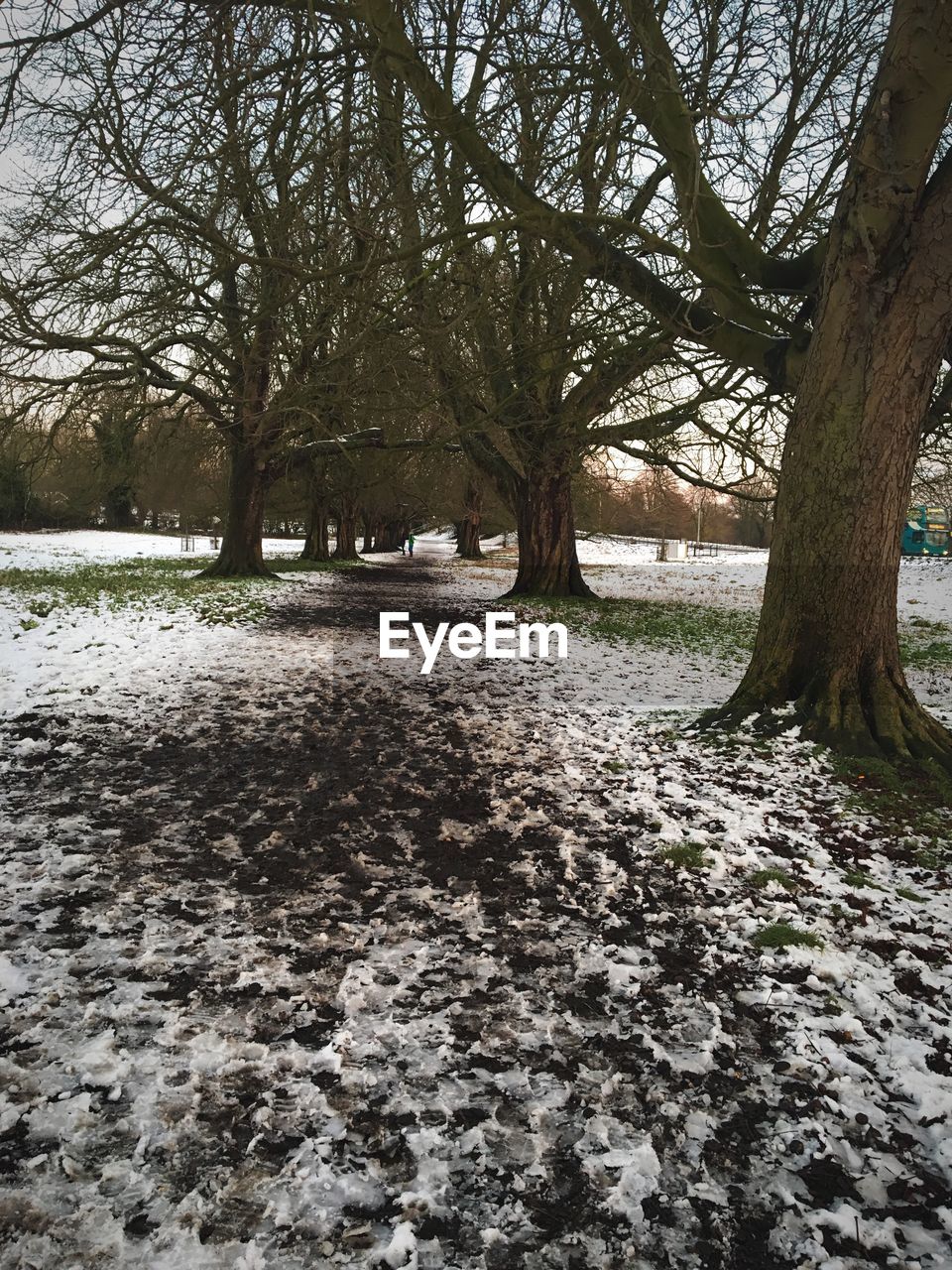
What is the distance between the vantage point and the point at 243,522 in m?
19.5

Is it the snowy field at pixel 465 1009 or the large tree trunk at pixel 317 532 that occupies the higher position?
the large tree trunk at pixel 317 532

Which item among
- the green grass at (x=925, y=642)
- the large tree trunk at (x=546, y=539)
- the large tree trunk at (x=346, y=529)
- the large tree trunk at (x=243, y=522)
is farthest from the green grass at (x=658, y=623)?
the large tree trunk at (x=346, y=529)

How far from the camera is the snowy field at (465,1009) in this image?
69.9 inches

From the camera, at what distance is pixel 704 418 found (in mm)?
13617

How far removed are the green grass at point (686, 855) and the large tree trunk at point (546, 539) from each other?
12497mm

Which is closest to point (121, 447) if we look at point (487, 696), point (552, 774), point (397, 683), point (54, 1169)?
point (397, 683)

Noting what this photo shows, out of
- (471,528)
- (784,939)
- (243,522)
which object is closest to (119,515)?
(471,528)

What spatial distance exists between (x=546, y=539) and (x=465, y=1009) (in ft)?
46.6

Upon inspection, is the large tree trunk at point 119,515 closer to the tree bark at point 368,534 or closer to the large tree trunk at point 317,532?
the tree bark at point 368,534

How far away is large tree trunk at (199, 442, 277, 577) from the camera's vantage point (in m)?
19.0

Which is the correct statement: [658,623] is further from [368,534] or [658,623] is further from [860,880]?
[368,534]

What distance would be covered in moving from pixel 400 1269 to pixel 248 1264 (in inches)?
12.9

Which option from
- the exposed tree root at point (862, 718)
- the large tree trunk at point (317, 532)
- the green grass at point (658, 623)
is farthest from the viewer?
the large tree trunk at point (317, 532)

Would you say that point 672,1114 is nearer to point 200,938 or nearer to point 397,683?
point 200,938
